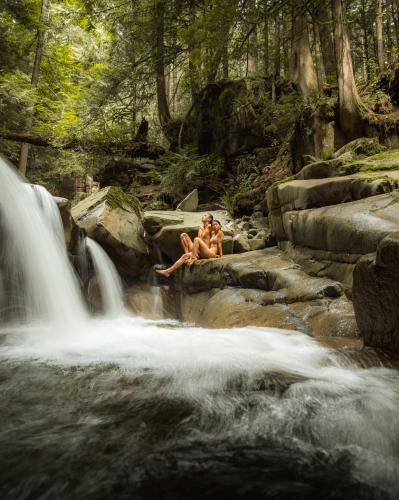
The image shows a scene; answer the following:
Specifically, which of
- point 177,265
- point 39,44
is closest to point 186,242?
point 177,265

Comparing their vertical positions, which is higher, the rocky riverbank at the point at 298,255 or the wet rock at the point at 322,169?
the wet rock at the point at 322,169

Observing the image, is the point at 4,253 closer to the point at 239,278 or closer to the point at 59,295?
the point at 59,295

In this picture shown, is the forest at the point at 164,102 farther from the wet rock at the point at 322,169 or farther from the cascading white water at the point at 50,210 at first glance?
the cascading white water at the point at 50,210

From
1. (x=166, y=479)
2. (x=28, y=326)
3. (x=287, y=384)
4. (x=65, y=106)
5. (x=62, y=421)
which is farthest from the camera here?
(x=65, y=106)

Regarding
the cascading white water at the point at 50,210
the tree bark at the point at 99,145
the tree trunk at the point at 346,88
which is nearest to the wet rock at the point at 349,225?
the tree trunk at the point at 346,88

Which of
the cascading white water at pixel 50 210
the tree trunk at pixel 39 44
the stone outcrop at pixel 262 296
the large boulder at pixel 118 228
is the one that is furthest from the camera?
the tree trunk at pixel 39 44

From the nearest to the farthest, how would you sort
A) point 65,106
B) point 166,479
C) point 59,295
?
point 166,479 → point 59,295 → point 65,106

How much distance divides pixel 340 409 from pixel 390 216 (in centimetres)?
341

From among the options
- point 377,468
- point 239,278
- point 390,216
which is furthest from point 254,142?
point 377,468

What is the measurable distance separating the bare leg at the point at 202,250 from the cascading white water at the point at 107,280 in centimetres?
212

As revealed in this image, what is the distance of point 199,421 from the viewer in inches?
84.5

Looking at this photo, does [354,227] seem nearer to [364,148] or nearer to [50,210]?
[364,148]

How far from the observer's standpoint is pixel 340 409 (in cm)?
226

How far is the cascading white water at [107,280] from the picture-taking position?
7.66 meters
